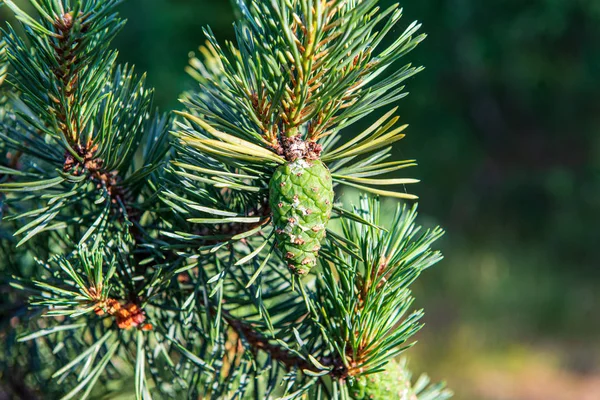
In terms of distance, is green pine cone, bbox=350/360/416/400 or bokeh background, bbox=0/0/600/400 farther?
bokeh background, bbox=0/0/600/400

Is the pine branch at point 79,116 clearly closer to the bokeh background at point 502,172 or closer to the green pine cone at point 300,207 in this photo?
the green pine cone at point 300,207

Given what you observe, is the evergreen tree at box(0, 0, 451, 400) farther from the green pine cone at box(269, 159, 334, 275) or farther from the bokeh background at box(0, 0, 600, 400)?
the bokeh background at box(0, 0, 600, 400)

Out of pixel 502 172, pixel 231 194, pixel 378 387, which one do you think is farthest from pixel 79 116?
pixel 502 172

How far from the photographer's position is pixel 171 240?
0.43 metres

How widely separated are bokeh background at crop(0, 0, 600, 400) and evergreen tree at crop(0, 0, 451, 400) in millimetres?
1713

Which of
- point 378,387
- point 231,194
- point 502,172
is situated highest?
point 502,172

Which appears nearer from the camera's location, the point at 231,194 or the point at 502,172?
the point at 231,194

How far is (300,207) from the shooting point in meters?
0.34

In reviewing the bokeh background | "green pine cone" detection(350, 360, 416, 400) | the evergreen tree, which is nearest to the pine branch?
the evergreen tree

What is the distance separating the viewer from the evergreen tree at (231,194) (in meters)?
0.34

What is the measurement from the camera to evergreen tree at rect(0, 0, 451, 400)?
34 cm

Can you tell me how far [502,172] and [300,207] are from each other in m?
3.17

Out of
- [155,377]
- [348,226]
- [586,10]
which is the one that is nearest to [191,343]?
[155,377]

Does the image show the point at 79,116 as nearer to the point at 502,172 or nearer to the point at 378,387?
the point at 378,387
